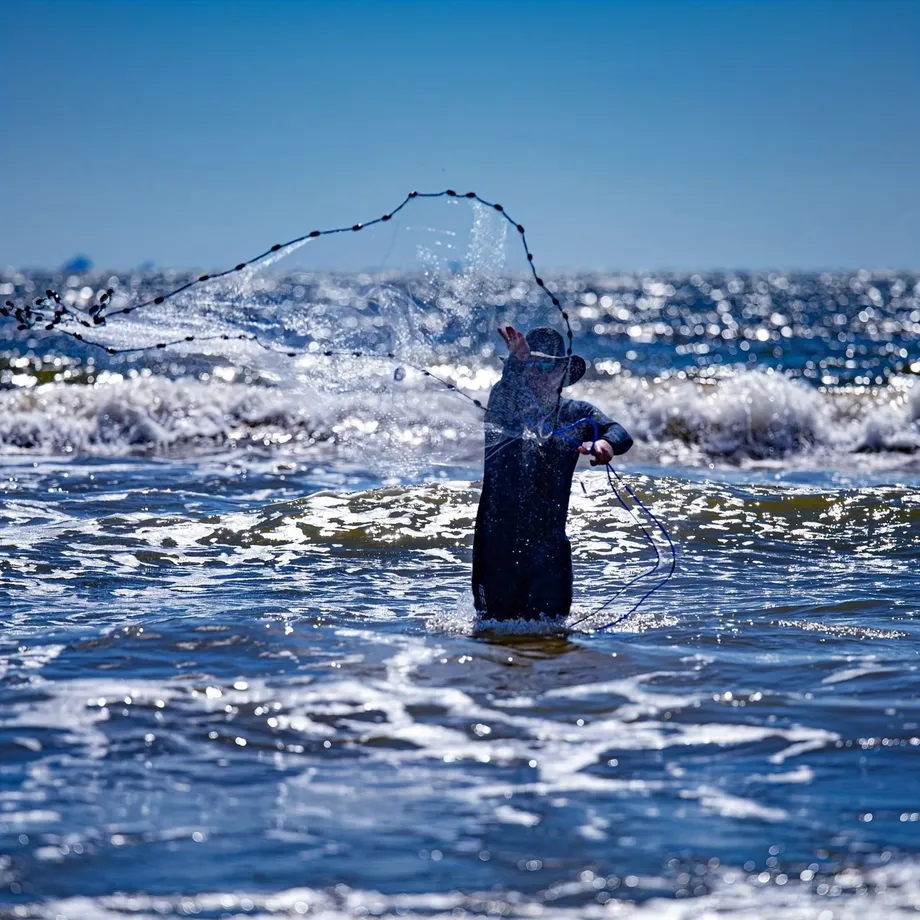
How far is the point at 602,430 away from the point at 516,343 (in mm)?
658

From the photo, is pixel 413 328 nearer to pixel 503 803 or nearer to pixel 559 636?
pixel 559 636

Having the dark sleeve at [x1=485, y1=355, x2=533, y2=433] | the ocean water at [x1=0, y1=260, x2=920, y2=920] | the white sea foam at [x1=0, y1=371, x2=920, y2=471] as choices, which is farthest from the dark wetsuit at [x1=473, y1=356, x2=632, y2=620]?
the white sea foam at [x1=0, y1=371, x2=920, y2=471]

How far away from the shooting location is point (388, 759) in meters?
Answer: 5.04

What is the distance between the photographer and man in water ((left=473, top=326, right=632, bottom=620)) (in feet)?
22.3

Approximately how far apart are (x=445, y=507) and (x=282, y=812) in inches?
264

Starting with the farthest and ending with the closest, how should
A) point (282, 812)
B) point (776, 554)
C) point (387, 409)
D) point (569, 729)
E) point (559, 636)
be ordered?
point (776, 554)
point (387, 409)
point (559, 636)
point (569, 729)
point (282, 812)

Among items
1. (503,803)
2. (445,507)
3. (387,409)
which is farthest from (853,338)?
(503,803)

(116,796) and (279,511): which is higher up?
(279,511)

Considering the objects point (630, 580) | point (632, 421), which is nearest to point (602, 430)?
point (630, 580)

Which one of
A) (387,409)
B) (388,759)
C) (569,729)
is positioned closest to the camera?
(388,759)

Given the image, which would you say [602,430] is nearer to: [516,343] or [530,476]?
[530,476]

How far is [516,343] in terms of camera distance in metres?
6.77

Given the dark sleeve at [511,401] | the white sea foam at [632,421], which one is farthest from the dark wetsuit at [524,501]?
the white sea foam at [632,421]

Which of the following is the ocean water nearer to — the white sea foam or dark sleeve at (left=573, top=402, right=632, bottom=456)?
dark sleeve at (left=573, top=402, right=632, bottom=456)
